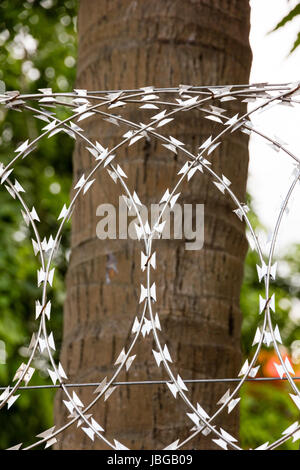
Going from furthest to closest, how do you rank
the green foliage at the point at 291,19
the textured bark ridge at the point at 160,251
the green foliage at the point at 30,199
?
1. the green foliage at the point at 30,199
2. the green foliage at the point at 291,19
3. the textured bark ridge at the point at 160,251

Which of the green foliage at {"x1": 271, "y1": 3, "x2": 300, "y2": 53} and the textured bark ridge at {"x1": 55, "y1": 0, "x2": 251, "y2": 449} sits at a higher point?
the green foliage at {"x1": 271, "y1": 3, "x2": 300, "y2": 53}

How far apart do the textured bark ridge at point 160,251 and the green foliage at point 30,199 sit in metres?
1.78

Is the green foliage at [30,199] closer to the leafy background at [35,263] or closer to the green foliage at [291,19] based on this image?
the leafy background at [35,263]

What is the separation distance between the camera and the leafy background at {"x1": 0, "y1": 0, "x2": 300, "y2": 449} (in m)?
4.86

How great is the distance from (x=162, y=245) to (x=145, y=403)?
0.54m

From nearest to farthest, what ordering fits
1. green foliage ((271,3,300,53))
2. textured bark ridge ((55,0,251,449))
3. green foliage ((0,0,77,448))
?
textured bark ridge ((55,0,251,449))
green foliage ((271,3,300,53))
green foliage ((0,0,77,448))

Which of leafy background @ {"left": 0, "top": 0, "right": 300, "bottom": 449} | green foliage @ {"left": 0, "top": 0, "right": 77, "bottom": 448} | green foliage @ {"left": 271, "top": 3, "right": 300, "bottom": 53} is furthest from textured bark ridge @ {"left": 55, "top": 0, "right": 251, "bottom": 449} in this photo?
leafy background @ {"left": 0, "top": 0, "right": 300, "bottom": 449}

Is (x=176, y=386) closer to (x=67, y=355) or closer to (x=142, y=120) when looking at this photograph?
(x=67, y=355)

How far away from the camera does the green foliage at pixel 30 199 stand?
479cm

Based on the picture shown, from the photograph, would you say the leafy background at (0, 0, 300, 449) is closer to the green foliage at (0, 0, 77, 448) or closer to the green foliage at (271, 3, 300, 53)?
the green foliage at (0, 0, 77, 448)

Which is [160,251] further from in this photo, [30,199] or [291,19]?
[30,199]

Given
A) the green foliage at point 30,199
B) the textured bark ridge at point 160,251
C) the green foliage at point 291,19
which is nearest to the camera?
the textured bark ridge at point 160,251

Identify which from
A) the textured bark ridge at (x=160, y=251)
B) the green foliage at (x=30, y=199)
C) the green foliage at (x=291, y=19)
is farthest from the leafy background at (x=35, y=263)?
the green foliage at (x=291, y=19)

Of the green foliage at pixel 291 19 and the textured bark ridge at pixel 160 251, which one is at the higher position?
the green foliage at pixel 291 19
